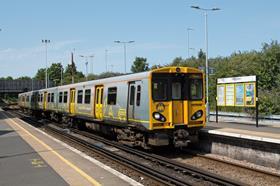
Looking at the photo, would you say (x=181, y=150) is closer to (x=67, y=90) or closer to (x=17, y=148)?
(x=17, y=148)

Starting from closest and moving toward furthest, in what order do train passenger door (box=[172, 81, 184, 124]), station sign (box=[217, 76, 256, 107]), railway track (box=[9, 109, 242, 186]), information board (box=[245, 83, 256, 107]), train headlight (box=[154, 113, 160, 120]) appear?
railway track (box=[9, 109, 242, 186]) → train headlight (box=[154, 113, 160, 120]) → train passenger door (box=[172, 81, 184, 124]) → information board (box=[245, 83, 256, 107]) → station sign (box=[217, 76, 256, 107])

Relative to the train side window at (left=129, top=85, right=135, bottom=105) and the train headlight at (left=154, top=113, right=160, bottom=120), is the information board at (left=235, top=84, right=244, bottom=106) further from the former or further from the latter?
the train headlight at (left=154, top=113, right=160, bottom=120)

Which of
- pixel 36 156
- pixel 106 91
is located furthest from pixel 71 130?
pixel 36 156

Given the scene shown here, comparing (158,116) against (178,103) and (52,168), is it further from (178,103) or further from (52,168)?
(52,168)

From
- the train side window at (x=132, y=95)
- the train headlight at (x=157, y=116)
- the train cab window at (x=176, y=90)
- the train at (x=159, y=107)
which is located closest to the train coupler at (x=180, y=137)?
the train at (x=159, y=107)

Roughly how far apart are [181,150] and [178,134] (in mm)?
1854

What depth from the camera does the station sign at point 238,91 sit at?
1991 cm

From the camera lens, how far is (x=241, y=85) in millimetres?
20609

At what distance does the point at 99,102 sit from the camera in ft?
60.1

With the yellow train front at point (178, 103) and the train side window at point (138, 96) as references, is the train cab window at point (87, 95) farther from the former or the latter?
the yellow train front at point (178, 103)

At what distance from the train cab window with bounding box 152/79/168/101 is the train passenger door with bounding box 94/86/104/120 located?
17.5ft

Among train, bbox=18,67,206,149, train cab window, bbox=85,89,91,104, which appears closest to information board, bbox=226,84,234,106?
train cab window, bbox=85,89,91,104

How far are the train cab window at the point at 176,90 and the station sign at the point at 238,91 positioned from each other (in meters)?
7.33

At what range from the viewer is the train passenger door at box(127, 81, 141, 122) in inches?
540
